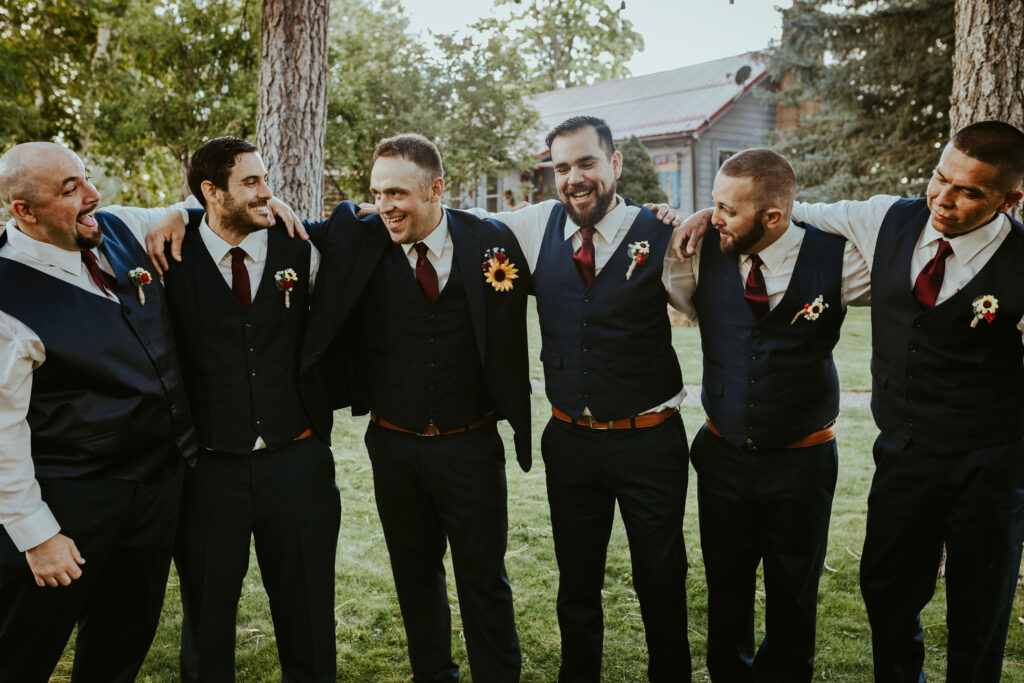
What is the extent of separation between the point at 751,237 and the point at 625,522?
48.6 inches

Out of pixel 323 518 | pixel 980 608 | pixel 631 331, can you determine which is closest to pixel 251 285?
pixel 323 518

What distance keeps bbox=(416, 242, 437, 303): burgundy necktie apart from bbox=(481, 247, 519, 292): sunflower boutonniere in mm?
212

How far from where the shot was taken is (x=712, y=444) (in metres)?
3.14

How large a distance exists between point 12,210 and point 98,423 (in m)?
0.76

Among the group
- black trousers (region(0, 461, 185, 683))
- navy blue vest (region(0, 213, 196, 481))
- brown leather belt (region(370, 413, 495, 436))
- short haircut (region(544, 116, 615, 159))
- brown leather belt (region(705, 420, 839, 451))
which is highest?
short haircut (region(544, 116, 615, 159))

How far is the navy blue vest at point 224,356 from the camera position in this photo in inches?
114

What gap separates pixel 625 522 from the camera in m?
3.16

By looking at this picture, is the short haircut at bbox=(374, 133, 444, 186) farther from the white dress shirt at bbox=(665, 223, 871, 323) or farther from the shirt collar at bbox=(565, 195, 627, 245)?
the white dress shirt at bbox=(665, 223, 871, 323)

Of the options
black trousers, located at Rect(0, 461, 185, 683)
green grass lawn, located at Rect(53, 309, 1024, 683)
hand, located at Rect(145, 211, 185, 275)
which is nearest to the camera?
black trousers, located at Rect(0, 461, 185, 683)

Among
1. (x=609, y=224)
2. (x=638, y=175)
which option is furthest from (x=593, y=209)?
(x=638, y=175)

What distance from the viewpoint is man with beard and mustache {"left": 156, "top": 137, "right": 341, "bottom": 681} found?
289 cm

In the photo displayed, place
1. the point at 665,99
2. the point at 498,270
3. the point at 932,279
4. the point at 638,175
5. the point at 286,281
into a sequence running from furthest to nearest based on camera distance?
the point at 665,99
the point at 638,175
the point at 498,270
the point at 286,281
the point at 932,279

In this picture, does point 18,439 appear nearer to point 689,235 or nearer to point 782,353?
point 689,235

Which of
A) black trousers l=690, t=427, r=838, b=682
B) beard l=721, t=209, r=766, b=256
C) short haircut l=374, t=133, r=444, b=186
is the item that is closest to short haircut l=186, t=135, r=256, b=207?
short haircut l=374, t=133, r=444, b=186
